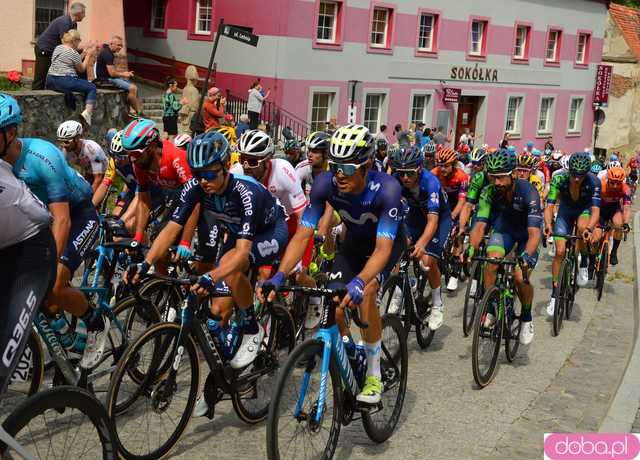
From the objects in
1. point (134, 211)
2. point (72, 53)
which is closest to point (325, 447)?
point (134, 211)

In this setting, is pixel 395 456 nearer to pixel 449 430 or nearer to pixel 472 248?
pixel 449 430

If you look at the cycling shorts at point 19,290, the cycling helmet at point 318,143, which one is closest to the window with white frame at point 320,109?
the cycling helmet at point 318,143

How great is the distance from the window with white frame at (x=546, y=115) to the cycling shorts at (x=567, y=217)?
30.5 metres

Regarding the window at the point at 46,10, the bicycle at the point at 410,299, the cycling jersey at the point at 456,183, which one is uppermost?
the window at the point at 46,10

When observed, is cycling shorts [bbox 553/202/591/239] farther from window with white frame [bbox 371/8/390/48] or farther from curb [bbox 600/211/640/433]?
window with white frame [bbox 371/8/390/48]

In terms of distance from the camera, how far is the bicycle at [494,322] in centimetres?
751

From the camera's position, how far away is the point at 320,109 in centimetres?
2880

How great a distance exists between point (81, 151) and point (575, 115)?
126 feet

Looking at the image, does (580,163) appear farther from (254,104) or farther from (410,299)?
(254,104)

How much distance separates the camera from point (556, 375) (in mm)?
8234

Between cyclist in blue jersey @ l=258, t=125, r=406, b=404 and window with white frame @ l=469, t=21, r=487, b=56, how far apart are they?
30.6 meters

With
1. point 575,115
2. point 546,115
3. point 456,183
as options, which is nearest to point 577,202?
point 456,183

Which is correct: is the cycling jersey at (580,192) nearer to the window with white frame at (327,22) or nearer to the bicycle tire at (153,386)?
the bicycle tire at (153,386)

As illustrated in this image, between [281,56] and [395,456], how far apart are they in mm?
21981
